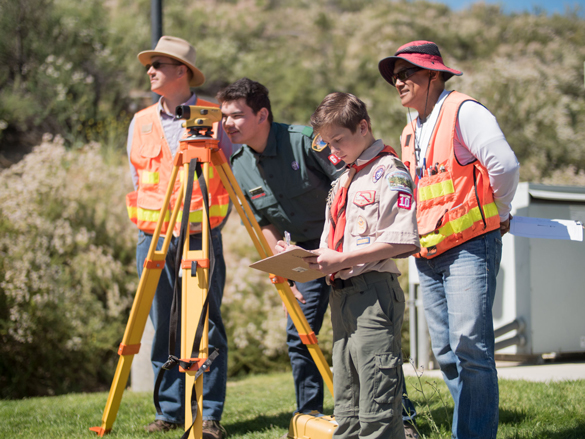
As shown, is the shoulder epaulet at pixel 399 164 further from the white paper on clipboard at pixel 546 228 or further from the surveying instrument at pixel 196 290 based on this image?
the surveying instrument at pixel 196 290

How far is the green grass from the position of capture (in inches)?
123

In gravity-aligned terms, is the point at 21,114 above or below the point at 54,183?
above

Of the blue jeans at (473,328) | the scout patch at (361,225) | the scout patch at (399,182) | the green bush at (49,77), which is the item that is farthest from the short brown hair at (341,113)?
the green bush at (49,77)

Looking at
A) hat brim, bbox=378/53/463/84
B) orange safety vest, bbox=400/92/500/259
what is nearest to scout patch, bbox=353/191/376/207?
orange safety vest, bbox=400/92/500/259

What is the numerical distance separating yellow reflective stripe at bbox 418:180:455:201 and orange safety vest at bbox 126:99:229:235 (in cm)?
140

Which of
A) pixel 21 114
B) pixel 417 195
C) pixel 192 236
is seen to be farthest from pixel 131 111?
pixel 417 195

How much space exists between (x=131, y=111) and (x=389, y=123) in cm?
683

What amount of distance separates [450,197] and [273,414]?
2371 millimetres

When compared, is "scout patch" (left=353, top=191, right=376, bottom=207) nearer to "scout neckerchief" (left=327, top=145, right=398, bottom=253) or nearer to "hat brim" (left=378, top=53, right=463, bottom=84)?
"scout neckerchief" (left=327, top=145, right=398, bottom=253)

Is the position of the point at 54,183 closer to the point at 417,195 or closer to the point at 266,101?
the point at 266,101

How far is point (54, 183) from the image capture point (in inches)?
303

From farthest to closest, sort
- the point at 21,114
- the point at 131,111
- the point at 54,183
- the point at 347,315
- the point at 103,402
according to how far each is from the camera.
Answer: the point at 131,111, the point at 21,114, the point at 54,183, the point at 103,402, the point at 347,315

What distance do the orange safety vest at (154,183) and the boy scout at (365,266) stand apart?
1.24m

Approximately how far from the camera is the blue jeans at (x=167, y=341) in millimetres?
3434
